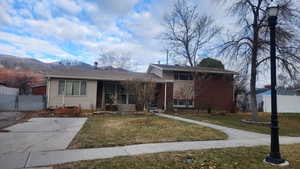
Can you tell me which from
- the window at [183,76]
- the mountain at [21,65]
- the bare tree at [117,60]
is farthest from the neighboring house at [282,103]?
the mountain at [21,65]

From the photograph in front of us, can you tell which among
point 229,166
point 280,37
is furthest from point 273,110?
point 280,37

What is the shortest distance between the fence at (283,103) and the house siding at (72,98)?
18.1 metres

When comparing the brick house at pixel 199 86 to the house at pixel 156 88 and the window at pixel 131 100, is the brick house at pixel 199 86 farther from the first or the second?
the window at pixel 131 100

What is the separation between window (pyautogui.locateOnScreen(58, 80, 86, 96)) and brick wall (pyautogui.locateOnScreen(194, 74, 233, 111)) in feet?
37.6

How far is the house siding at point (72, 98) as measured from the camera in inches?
572

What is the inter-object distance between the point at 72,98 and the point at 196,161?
1302cm

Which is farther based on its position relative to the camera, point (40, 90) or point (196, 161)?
point (40, 90)

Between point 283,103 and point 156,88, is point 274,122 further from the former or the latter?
point 283,103

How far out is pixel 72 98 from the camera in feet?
49.2

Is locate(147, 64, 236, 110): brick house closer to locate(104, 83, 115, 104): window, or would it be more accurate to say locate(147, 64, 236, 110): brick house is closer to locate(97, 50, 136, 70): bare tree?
locate(104, 83, 115, 104): window

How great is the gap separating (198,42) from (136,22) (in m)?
9.51

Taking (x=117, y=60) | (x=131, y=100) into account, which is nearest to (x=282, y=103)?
(x=131, y=100)

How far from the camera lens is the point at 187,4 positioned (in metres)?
23.0

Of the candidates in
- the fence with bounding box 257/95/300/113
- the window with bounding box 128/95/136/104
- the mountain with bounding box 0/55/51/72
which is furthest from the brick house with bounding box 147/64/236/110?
the mountain with bounding box 0/55/51/72
